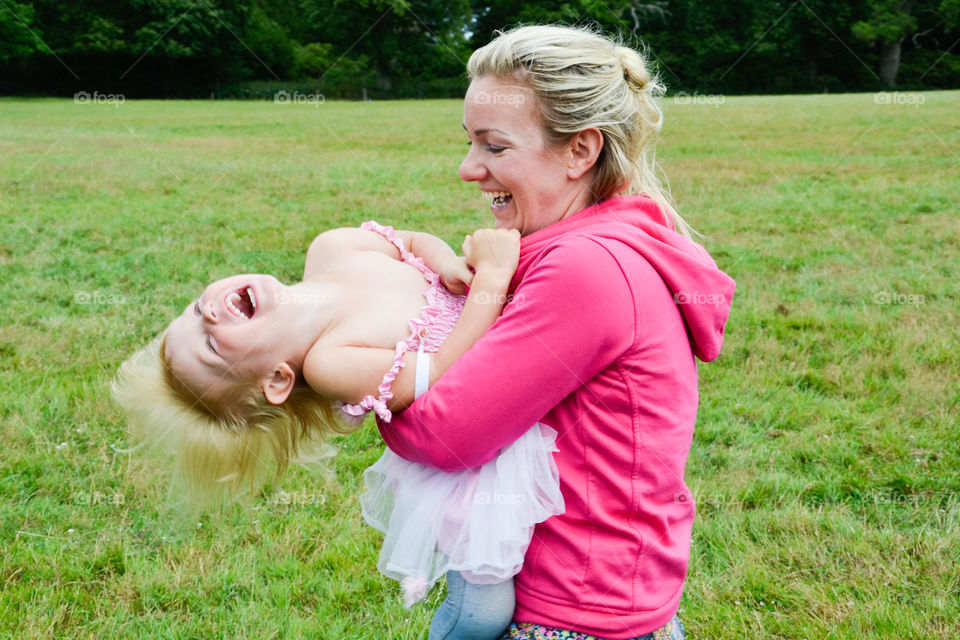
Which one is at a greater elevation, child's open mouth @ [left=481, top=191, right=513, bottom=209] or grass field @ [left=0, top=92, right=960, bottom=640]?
child's open mouth @ [left=481, top=191, right=513, bottom=209]

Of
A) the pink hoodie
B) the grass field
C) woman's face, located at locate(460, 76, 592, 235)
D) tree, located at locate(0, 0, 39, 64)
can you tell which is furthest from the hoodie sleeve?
tree, located at locate(0, 0, 39, 64)

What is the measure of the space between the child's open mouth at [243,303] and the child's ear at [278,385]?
15 cm

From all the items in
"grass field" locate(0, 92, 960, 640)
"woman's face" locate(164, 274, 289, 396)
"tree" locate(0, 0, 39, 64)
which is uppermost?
"woman's face" locate(164, 274, 289, 396)

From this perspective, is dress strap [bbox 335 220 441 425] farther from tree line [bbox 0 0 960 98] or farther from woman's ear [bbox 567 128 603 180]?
tree line [bbox 0 0 960 98]

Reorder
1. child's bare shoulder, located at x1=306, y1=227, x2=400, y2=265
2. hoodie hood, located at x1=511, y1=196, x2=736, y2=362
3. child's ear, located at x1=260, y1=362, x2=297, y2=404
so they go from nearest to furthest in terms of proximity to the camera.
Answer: hoodie hood, located at x1=511, y1=196, x2=736, y2=362
child's ear, located at x1=260, y1=362, x2=297, y2=404
child's bare shoulder, located at x1=306, y1=227, x2=400, y2=265

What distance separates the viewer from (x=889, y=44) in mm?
48969

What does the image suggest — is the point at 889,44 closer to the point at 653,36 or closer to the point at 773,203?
A: the point at 653,36

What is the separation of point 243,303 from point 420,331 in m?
0.48

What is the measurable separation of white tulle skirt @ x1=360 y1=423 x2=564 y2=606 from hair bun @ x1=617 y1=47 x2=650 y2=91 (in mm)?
761

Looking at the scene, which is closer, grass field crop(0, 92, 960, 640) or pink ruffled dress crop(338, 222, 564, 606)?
pink ruffled dress crop(338, 222, 564, 606)

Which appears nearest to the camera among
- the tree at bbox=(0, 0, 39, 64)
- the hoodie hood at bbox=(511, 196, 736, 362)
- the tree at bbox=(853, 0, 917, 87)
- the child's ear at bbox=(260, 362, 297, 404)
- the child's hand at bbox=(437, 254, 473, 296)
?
the hoodie hood at bbox=(511, 196, 736, 362)

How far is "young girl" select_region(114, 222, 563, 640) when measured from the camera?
1537mm

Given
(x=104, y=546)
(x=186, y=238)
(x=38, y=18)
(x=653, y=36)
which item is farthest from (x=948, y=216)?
(x=38, y=18)

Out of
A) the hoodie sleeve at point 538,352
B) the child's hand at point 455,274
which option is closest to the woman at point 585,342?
the hoodie sleeve at point 538,352
